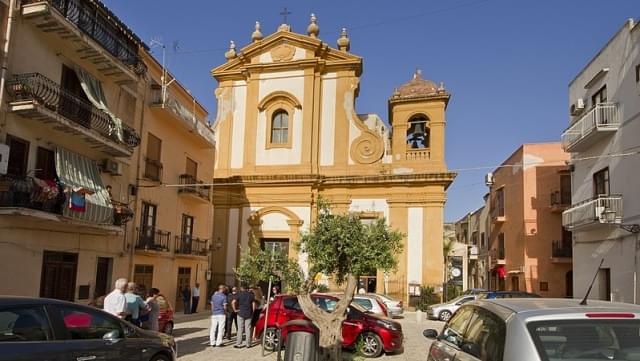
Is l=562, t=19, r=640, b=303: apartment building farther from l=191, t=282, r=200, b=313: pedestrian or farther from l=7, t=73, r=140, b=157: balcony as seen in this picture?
l=7, t=73, r=140, b=157: balcony

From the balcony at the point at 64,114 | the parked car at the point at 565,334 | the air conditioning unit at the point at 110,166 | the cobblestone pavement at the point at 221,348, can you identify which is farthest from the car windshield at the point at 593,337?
the air conditioning unit at the point at 110,166

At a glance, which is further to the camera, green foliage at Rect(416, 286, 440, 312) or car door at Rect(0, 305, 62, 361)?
green foliage at Rect(416, 286, 440, 312)

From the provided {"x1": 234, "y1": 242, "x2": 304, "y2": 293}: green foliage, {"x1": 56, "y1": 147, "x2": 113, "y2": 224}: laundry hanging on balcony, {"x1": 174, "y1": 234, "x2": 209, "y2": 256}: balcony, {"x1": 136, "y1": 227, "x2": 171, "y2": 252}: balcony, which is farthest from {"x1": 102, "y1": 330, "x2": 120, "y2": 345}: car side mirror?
{"x1": 174, "y1": 234, "x2": 209, "y2": 256}: balcony

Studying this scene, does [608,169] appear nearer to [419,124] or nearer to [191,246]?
[419,124]

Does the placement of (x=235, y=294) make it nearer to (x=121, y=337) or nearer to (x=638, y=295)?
(x=121, y=337)

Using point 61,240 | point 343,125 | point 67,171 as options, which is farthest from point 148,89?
point 343,125

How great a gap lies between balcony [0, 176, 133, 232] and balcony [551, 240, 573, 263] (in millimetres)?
26809

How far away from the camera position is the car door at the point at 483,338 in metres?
4.35

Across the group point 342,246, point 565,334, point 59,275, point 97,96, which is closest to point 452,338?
point 565,334

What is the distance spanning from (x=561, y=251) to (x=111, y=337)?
29780mm

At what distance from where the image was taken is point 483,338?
4773 mm

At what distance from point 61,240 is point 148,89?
23.9 ft

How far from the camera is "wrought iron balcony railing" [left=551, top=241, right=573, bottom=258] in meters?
30.7

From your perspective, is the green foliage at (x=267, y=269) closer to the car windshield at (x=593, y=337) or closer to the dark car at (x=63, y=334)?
the dark car at (x=63, y=334)
